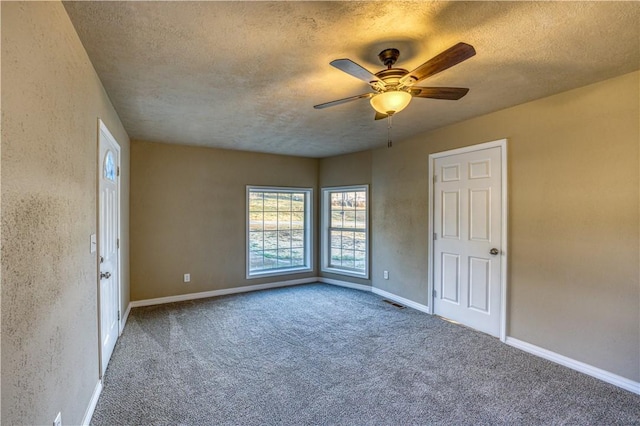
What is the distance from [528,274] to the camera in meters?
3.05

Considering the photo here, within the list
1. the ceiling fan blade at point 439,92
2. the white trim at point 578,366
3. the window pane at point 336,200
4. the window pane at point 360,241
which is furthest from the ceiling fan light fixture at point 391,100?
the window pane at point 336,200

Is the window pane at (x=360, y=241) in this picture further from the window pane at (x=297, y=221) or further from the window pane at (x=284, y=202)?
the window pane at (x=284, y=202)

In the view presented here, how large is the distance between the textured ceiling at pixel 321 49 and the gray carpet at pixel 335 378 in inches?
95.1

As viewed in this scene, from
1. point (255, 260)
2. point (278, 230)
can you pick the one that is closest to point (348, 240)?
point (278, 230)

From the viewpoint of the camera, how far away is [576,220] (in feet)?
8.88

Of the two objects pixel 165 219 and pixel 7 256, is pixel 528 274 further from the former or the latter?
pixel 165 219

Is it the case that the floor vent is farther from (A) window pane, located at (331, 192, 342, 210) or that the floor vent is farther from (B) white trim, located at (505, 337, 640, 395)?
(A) window pane, located at (331, 192, 342, 210)

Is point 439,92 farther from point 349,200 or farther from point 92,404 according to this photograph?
point 349,200

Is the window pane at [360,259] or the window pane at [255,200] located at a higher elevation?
the window pane at [255,200]

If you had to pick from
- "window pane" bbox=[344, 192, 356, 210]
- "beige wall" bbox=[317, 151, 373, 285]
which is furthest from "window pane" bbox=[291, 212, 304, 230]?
"window pane" bbox=[344, 192, 356, 210]

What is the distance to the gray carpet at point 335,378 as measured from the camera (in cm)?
212

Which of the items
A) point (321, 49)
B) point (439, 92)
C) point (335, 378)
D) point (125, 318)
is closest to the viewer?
point (321, 49)

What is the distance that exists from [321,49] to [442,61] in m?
0.76

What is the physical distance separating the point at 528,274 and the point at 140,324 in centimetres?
433
